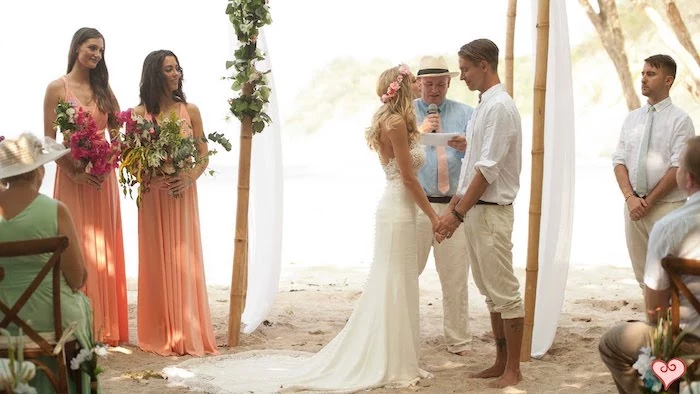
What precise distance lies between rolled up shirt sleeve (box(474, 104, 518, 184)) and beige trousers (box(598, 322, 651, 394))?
141cm

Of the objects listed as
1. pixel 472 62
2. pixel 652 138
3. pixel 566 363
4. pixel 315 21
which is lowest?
pixel 566 363

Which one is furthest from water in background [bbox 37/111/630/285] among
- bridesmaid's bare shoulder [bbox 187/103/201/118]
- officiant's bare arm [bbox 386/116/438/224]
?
officiant's bare arm [bbox 386/116/438/224]

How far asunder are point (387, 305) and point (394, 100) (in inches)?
44.3

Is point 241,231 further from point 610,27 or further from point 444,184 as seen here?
point 610,27

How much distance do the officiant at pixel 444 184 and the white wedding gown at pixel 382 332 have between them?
25.2 inches

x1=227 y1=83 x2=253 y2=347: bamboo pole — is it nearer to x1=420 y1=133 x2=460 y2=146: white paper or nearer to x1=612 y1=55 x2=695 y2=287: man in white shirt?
Answer: x1=420 y1=133 x2=460 y2=146: white paper

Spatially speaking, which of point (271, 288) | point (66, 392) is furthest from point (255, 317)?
point (66, 392)

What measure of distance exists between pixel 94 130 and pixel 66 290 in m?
1.98

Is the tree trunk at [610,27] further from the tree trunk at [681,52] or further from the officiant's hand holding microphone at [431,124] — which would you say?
the officiant's hand holding microphone at [431,124]

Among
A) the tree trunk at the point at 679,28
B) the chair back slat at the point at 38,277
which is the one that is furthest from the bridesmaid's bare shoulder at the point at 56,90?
the tree trunk at the point at 679,28

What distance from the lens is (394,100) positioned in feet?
16.4

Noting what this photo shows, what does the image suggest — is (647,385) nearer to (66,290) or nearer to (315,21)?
(66,290)

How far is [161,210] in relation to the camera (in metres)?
5.76

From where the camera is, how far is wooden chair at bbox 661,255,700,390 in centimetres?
304
